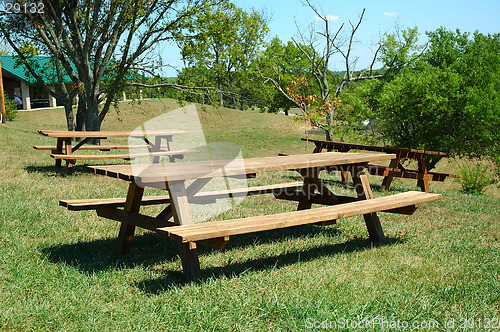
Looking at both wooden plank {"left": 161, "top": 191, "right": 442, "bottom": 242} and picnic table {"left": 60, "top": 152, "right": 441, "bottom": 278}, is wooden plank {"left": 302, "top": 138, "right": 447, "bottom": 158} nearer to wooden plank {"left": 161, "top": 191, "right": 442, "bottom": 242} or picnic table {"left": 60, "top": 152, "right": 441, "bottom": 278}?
picnic table {"left": 60, "top": 152, "right": 441, "bottom": 278}

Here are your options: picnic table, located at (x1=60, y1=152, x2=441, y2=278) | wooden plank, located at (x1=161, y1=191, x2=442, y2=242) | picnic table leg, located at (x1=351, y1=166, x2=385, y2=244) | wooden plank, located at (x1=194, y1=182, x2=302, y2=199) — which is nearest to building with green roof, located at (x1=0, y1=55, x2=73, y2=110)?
wooden plank, located at (x1=194, y1=182, x2=302, y2=199)

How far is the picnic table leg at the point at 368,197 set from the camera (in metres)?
4.88

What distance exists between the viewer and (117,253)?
13.8 ft

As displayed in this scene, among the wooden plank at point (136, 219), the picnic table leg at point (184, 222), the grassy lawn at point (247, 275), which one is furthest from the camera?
the wooden plank at point (136, 219)

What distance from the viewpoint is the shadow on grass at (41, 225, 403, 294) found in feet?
12.1

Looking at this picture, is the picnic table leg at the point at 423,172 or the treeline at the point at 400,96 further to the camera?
the treeline at the point at 400,96

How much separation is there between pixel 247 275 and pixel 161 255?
958mm

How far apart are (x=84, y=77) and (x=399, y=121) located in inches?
441

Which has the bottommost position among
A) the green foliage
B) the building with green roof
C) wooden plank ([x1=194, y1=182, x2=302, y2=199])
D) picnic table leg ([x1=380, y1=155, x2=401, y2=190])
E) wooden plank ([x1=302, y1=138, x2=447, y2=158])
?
picnic table leg ([x1=380, y1=155, x2=401, y2=190])

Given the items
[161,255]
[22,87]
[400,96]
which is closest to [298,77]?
[400,96]

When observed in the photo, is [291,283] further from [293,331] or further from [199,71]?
[199,71]

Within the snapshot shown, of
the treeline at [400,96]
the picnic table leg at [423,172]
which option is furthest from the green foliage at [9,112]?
the picnic table leg at [423,172]

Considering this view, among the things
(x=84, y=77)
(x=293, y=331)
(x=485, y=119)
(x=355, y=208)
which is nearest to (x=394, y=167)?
(x=355, y=208)

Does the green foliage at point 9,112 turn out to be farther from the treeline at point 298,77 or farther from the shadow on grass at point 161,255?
the shadow on grass at point 161,255
